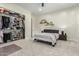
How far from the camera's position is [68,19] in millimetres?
5121

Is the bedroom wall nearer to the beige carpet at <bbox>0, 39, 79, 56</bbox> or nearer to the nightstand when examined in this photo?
the nightstand

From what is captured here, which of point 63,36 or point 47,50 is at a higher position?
point 63,36

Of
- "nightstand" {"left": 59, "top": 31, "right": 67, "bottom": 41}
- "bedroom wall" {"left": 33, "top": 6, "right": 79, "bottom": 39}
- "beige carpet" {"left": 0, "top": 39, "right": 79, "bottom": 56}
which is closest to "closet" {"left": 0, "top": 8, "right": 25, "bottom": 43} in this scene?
"beige carpet" {"left": 0, "top": 39, "right": 79, "bottom": 56}

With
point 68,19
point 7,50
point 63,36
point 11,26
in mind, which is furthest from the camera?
point 68,19

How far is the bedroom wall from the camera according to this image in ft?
15.3

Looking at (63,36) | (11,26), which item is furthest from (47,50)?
(11,26)

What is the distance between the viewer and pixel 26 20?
5.55 m

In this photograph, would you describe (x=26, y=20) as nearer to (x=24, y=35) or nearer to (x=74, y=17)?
(x=24, y=35)

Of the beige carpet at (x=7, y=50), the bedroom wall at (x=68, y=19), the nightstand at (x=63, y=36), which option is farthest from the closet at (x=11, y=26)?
the nightstand at (x=63, y=36)

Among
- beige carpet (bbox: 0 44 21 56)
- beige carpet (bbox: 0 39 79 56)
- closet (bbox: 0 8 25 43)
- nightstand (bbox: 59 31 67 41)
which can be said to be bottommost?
beige carpet (bbox: 0 39 79 56)

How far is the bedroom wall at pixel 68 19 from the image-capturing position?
467cm

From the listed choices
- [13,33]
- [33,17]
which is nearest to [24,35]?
[13,33]

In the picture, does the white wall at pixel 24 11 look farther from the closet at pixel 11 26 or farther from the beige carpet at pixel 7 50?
the beige carpet at pixel 7 50

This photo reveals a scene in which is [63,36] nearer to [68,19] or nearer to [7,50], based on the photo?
[68,19]
